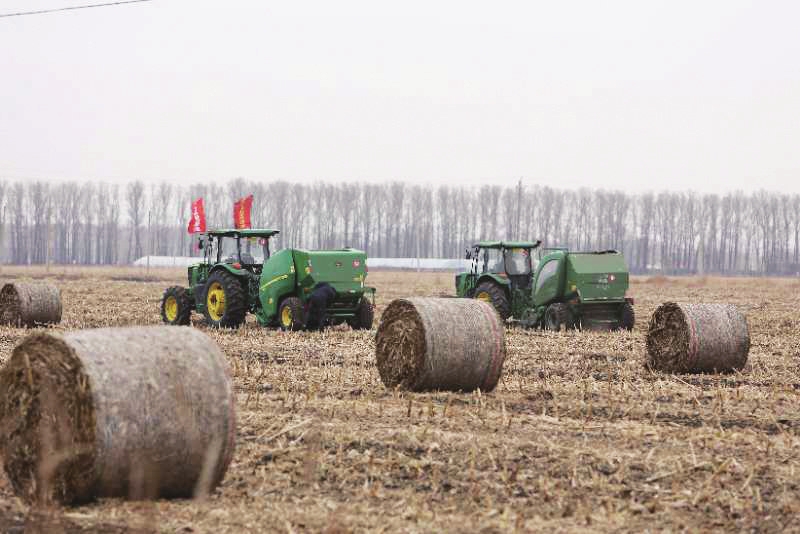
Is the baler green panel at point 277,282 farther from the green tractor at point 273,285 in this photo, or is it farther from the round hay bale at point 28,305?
the round hay bale at point 28,305

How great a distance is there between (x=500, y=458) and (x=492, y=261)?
15030 millimetres

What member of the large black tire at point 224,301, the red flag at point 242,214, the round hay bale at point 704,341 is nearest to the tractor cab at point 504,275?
the red flag at point 242,214

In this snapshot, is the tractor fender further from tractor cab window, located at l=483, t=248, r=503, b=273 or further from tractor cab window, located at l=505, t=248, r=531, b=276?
tractor cab window, located at l=505, t=248, r=531, b=276

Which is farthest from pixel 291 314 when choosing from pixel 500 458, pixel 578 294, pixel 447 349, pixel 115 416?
pixel 115 416

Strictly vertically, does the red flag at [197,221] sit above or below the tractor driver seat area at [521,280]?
above

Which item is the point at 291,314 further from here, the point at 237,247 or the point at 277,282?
the point at 237,247

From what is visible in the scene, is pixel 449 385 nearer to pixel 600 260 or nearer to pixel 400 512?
pixel 400 512

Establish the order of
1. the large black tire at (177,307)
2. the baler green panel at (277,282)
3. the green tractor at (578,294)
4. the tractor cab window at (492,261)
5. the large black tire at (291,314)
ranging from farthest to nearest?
the tractor cab window at (492,261)
the large black tire at (177,307)
the green tractor at (578,294)
the baler green panel at (277,282)
the large black tire at (291,314)

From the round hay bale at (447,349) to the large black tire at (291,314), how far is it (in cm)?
762

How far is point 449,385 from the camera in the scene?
37.4ft

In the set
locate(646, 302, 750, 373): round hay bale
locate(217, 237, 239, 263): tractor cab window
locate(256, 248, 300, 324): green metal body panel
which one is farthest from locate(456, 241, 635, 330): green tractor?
locate(646, 302, 750, 373): round hay bale

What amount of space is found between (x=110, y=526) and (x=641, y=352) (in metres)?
11.0

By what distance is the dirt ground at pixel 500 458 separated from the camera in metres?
6.53

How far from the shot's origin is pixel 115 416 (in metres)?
6.46
